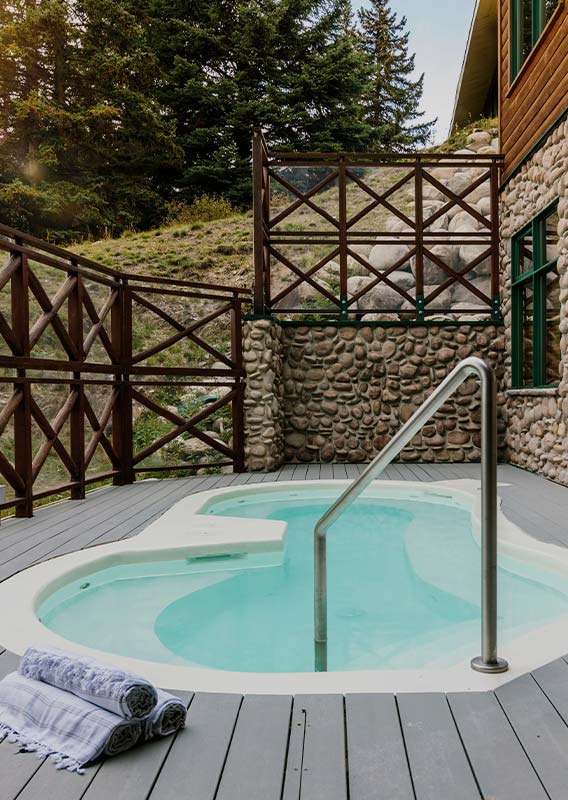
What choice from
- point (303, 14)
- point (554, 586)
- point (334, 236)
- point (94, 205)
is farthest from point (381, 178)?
point (303, 14)

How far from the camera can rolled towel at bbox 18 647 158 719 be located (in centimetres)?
151

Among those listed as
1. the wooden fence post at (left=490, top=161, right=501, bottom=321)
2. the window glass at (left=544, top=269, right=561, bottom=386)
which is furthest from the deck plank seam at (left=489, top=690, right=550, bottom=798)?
the wooden fence post at (left=490, top=161, right=501, bottom=321)

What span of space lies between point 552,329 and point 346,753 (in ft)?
18.3

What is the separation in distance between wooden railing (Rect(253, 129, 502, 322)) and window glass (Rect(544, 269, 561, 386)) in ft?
4.28

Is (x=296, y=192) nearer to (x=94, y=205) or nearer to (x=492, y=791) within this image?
(x=492, y=791)

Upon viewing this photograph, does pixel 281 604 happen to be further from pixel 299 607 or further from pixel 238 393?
pixel 238 393

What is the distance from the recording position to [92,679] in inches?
61.9

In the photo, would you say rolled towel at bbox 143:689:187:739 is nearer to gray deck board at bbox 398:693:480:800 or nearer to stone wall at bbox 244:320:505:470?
gray deck board at bbox 398:693:480:800

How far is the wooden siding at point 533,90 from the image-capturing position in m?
5.55

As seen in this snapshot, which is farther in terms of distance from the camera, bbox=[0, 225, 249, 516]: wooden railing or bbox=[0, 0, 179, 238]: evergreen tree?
bbox=[0, 0, 179, 238]: evergreen tree

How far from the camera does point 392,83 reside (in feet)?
69.9

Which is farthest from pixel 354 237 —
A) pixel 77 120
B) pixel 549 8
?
pixel 77 120

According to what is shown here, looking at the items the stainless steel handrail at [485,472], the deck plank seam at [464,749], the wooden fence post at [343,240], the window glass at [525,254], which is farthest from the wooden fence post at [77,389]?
the window glass at [525,254]

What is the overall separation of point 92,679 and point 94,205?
49.8 ft
